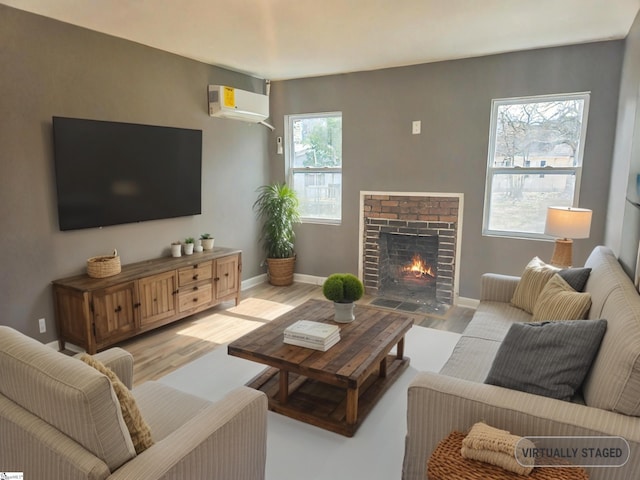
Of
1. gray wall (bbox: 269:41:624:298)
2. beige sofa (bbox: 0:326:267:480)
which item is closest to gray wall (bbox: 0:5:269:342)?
gray wall (bbox: 269:41:624:298)

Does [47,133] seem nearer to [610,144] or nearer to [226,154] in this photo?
[226,154]

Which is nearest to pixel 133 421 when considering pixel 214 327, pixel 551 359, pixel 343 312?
pixel 551 359

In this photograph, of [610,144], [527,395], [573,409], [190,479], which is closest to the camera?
[190,479]

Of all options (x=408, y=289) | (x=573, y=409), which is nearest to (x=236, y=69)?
(x=408, y=289)

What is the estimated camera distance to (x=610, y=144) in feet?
11.7

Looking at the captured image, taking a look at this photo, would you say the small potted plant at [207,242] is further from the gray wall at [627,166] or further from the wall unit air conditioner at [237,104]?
the gray wall at [627,166]

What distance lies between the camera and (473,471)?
53.7 inches

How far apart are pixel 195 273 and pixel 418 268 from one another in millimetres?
2444

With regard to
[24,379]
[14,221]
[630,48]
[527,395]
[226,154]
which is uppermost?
[630,48]

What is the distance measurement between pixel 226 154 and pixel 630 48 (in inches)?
150

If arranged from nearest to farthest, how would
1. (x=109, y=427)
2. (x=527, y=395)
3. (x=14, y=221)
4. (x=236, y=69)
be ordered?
(x=109, y=427) < (x=527, y=395) < (x=14, y=221) < (x=236, y=69)

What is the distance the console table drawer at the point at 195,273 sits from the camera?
3826 millimetres

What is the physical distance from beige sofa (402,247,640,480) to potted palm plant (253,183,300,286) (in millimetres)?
3411

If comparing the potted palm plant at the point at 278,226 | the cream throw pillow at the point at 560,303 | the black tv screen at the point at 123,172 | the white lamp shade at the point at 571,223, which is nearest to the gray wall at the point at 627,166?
the white lamp shade at the point at 571,223
